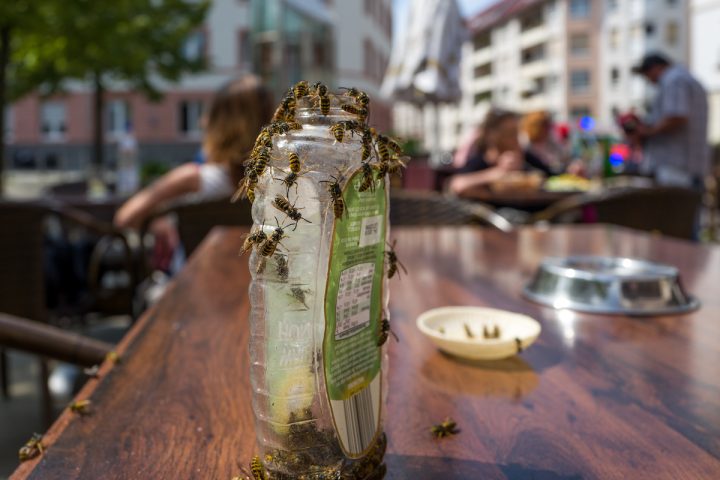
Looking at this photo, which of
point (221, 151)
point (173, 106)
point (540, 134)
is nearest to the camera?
point (221, 151)

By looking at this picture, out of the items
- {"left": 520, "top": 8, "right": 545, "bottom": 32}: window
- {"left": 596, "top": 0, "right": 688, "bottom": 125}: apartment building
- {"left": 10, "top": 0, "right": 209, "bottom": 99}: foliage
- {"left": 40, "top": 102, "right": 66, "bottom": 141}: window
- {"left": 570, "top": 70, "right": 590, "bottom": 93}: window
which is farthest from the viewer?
{"left": 520, "top": 8, "right": 545, "bottom": 32}: window

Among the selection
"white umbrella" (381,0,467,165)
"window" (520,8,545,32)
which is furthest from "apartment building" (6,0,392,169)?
"window" (520,8,545,32)

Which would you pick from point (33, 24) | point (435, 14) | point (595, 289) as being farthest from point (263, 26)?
point (595, 289)

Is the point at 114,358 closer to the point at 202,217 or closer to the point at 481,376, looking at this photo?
the point at 481,376

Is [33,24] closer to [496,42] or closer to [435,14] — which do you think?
[435,14]

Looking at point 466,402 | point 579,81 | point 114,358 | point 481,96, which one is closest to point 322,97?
point 466,402

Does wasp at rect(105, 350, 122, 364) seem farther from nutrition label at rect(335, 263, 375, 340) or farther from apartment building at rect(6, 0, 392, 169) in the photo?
apartment building at rect(6, 0, 392, 169)
